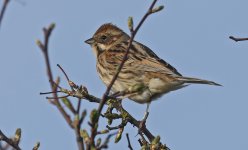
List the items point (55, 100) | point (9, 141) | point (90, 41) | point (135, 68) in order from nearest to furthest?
point (55, 100)
point (9, 141)
point (135, 68)
point (90, 41)

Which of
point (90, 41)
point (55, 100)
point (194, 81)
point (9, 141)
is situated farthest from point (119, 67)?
point (90, 41)

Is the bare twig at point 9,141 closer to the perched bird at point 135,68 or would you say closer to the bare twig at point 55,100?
the bare twig at point 55,100

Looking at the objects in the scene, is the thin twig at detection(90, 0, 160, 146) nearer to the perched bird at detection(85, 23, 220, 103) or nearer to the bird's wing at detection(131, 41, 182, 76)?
the perched bird at detection(85, 23, 220, 103)

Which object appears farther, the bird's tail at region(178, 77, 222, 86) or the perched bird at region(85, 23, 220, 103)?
the perched bird at region(85, 23, 220, 103)

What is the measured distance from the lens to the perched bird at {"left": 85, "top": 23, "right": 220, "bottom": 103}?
7143 mm

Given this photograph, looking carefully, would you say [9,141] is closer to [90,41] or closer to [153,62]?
[153,62]

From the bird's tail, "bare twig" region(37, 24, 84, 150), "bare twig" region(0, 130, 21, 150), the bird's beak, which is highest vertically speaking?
the bird's beak

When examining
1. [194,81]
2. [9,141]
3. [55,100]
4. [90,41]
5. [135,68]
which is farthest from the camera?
[90,41]

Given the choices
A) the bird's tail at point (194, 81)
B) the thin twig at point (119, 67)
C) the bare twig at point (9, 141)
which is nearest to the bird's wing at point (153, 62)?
the bird's tail at point (194, 81)

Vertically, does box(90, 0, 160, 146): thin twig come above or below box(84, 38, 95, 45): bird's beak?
below

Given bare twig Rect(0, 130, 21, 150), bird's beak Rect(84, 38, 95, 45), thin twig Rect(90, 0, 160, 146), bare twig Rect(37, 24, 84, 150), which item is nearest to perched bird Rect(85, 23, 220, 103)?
bird's beak Rect(84, 38, 95, 45)


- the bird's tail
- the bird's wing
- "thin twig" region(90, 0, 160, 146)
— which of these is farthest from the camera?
the bird's wing

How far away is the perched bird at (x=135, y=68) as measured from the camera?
7.14 metres

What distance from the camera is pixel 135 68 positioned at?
756 centimetres
